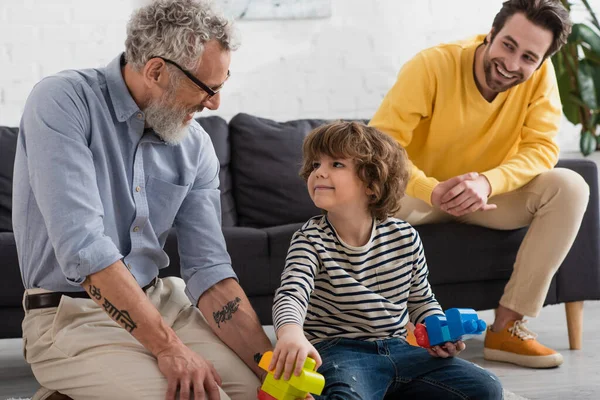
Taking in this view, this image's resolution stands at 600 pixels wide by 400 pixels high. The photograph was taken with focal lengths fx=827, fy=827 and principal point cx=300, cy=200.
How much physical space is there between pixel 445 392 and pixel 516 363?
100 cm

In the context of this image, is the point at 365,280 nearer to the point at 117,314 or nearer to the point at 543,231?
the point at 117,314

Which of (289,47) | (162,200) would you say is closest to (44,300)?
(162,200)

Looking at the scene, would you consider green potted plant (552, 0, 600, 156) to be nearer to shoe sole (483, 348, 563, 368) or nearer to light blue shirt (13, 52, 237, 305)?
shoe sole (483, 348, 563, 368)

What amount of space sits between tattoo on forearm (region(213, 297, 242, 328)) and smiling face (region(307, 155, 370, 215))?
0.87 ft

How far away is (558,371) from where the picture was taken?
2471 mm

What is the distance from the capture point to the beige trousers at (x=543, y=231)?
99.7 inches

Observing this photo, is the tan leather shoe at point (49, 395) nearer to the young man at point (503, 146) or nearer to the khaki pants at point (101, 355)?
the khaki pants at point (101, 355)

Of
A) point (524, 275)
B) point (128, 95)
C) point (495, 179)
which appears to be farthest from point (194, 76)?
Answer: point (524, 275)

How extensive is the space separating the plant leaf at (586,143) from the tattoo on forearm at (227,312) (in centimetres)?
254

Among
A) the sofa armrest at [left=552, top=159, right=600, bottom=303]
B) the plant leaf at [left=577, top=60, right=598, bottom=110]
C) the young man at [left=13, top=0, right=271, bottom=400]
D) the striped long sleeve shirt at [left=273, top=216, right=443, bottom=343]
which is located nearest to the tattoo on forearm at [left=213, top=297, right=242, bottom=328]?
the young man at [left=13, top=0, right=271, bottom=400]

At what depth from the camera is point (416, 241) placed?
5.83 ft

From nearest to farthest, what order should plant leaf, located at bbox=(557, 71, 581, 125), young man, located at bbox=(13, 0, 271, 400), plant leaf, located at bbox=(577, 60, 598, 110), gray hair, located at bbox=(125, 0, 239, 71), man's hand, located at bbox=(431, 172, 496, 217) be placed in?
young man, located at bbox=(13, 0, 271, 400) → gray hair, located at bbox=(125, 0, 239, 71) → man's hand, located at bbox=(431, 172, 496, 217) → plant leaf, located at bbox=(577, 60, 598, 110) → plant leaf, located at bbox=(557, 71, 581, 125)

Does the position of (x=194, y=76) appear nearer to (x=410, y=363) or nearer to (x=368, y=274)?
(x=368, y=274)

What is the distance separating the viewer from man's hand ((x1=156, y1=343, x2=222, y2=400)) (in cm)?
146
